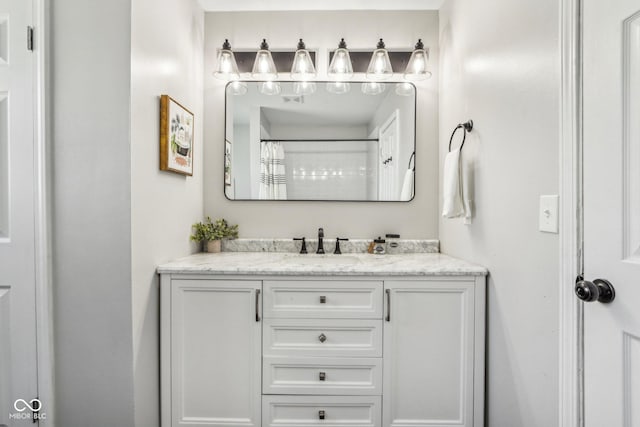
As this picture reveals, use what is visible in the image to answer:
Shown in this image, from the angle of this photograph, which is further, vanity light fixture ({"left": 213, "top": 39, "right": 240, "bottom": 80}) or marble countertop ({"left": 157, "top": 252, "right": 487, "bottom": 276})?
vanity light fixture ({"left": 213, "top": 39, "right": 240, "bottom": 80})

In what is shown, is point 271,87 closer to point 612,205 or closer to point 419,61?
point 419,61

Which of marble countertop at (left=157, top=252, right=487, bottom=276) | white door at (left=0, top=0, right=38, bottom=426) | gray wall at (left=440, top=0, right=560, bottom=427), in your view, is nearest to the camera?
gray wall at (left=440, top=0, right=560, bottom=427)

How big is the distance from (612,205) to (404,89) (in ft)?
4.90

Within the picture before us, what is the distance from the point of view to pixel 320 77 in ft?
6.93

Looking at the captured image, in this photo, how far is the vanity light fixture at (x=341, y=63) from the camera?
1.99m

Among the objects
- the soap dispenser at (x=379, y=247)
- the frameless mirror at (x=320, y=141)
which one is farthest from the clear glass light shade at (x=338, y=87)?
the soap dispenser at (x=379, y=247)

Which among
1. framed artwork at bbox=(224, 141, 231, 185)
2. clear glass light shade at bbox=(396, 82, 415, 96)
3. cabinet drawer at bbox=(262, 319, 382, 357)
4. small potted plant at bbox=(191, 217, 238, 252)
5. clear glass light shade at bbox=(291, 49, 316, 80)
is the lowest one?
cabinet drawer at bbox=(262, 319, 382, 357)

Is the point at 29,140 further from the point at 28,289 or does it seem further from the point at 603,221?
the point at 603,221

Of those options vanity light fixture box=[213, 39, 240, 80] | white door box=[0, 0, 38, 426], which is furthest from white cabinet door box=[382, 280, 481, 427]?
vanity light fixture box=[213, 39, 240, 80]

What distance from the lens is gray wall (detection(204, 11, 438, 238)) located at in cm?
209

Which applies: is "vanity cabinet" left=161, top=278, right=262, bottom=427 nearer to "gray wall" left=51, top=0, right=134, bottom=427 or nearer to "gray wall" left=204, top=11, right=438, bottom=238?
"gray wall" left=51, top=0, right=134, bottom=427

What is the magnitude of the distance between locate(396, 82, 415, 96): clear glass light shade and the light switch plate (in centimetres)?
126

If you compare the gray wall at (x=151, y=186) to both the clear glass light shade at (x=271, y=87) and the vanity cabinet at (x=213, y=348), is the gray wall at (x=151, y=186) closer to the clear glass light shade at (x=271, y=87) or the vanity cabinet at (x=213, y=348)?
the vanity cabinet at (x=213, y=348)

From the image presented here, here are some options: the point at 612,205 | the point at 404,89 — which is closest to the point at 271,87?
the point at 404,89
